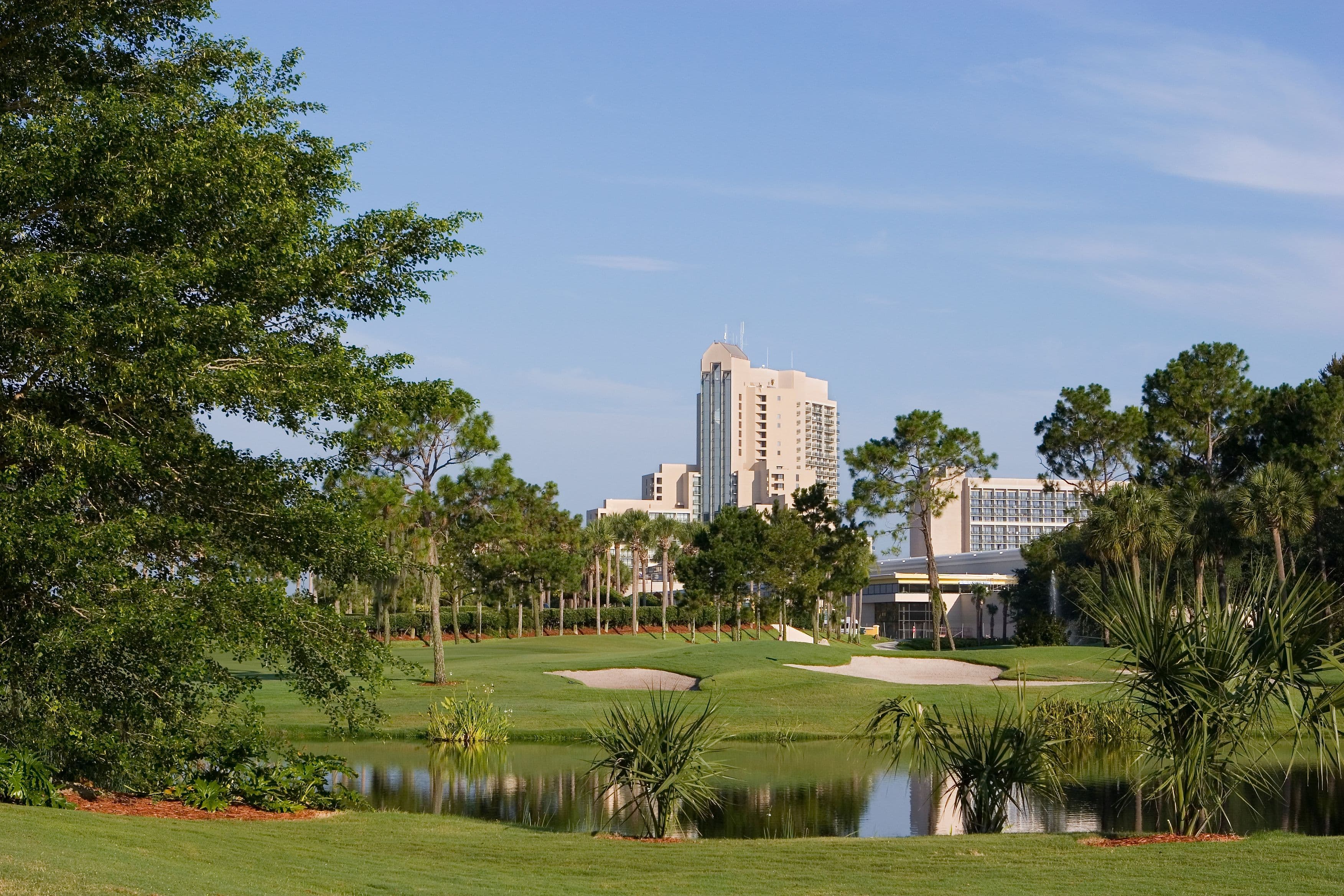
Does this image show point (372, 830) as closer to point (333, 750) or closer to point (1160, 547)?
point (333, 750)

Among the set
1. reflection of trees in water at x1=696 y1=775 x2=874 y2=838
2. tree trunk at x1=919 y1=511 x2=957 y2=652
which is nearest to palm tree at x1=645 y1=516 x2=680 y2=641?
tree trunk at x1=919 y1=511 x2=957 y2=652

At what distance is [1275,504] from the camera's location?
46.3 m

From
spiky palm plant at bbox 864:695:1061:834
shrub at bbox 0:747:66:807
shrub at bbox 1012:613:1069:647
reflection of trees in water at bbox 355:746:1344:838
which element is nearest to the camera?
shrub at bbox 0:747:66:807

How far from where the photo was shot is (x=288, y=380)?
45.9 feet

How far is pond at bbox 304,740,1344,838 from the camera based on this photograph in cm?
1566

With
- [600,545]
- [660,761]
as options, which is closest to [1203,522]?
[660,761]

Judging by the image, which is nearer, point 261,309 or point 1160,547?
point 261,309

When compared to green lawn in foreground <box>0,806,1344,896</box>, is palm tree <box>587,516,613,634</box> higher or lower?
higher

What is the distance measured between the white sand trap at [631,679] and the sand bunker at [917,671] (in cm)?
333

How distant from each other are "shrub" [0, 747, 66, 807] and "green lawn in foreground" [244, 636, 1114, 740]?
651 centimetres

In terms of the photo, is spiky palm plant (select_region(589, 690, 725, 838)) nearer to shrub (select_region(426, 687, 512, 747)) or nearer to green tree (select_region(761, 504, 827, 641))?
shrub (select_region(426, 687, 512, 747))

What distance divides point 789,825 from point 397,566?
19.4ft

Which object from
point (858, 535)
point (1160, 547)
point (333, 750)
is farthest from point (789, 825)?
point (858, 535)

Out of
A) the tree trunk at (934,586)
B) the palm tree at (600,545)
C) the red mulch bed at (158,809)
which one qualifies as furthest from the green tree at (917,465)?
the red mulch bed at (158,809)
